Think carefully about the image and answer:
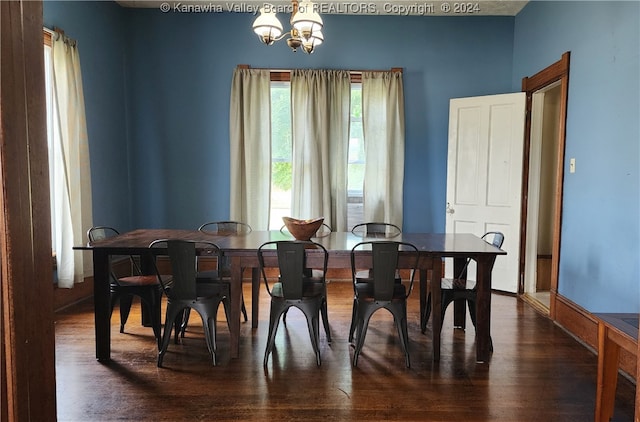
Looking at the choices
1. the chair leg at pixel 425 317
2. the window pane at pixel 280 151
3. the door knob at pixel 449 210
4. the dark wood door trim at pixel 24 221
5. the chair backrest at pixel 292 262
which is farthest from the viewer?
the window pane at pixel 280 151

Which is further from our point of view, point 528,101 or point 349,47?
point 349,47

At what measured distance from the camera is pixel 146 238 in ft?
10.1

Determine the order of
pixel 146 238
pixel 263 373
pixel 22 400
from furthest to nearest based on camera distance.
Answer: pixel 146 238
pixel 263 373
pixel 22 400

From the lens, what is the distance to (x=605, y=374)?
6.42 ft

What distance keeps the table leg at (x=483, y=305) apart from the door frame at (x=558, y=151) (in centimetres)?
124

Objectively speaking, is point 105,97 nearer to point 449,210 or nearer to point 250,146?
point 250,146

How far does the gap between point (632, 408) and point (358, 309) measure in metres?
1.56

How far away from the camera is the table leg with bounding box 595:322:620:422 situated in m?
1.95

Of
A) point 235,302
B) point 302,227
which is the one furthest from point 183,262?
point 302,227

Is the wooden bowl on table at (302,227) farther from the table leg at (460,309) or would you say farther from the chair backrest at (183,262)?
the table leg at (460,309)

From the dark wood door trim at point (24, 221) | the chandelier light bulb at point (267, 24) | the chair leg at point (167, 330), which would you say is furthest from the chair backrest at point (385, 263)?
the dark wood door trim at point (24, 221)

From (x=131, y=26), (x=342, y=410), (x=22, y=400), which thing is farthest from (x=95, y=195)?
(x=22, y=400)

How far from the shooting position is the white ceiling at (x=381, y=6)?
445cm

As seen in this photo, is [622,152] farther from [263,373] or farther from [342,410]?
[263,373]
